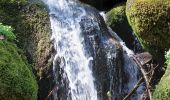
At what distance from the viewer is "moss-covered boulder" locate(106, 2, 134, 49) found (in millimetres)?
10148

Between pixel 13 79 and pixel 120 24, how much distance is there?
5216 mm

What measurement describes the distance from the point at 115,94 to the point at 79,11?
245cm

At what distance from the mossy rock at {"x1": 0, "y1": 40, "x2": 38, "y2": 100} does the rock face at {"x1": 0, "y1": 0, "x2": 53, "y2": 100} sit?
1549 millimetres

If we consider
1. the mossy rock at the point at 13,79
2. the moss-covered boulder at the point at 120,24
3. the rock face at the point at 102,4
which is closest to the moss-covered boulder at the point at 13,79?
the mossy rock at the point at 13,79

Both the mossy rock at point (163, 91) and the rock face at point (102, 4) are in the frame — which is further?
the rock face at point (102, 4)

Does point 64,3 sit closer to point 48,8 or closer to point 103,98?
point 48,8

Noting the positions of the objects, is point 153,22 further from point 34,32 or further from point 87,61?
point 34,32

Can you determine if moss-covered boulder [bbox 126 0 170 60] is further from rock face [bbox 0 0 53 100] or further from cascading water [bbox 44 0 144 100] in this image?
rock face [bbox 0 0 53 100]

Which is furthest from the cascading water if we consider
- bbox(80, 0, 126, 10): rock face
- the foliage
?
bbox(80, 0, 126, 10): rock face

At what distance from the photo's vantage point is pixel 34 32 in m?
8.55

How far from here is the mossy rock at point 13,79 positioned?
556cm

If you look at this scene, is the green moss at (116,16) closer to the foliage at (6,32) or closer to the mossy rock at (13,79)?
the foliage at (6,32)

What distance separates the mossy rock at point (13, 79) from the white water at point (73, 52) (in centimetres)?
181

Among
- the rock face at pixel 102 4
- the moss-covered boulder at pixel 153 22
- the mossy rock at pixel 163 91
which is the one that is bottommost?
the mossy rock at pixel 163 91
